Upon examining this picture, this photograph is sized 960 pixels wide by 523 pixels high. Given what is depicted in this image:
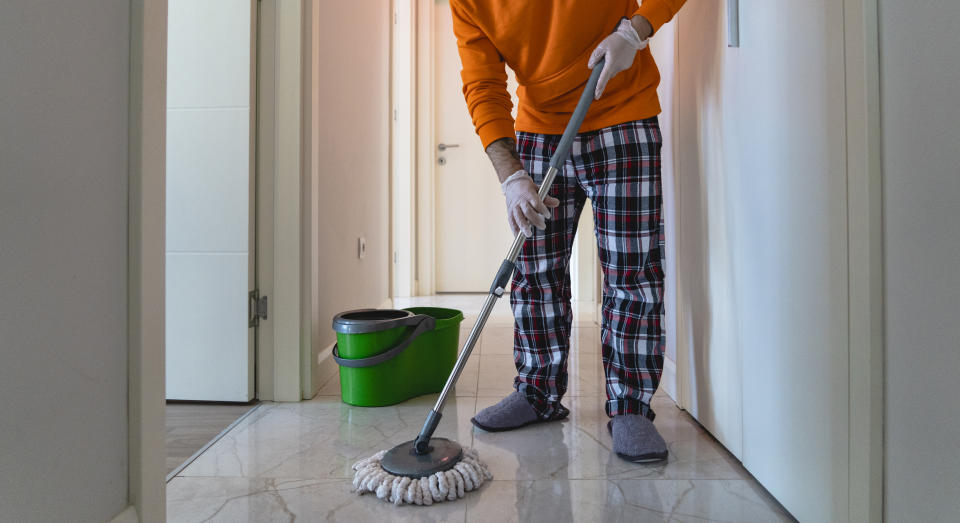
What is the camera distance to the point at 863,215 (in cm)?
64

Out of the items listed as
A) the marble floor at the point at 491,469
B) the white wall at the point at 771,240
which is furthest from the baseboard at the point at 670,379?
the white wall at the point at 771,240

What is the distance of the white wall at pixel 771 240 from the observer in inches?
28.1

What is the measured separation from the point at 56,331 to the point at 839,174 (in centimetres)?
89

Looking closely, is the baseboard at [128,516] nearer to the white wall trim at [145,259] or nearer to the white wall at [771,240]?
the white wall trim at [145,259]

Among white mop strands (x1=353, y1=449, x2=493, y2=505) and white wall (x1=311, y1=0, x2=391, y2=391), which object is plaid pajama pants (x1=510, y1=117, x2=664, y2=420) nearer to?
white mop strands (x1=353, y1=449, x2=493, y2=505)

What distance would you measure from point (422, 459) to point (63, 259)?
62 centimetres

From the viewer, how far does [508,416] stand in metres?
1.28

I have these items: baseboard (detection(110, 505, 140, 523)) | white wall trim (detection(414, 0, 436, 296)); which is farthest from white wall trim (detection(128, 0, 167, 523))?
white wall trim (detection(414, 0, 436, 296))

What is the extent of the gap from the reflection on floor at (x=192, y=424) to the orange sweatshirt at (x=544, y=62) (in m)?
0.90

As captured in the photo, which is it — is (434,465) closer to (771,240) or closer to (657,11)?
(771,240)

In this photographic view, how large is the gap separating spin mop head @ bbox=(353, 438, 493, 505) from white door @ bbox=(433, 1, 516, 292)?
119 inches

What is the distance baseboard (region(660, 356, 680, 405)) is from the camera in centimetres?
146

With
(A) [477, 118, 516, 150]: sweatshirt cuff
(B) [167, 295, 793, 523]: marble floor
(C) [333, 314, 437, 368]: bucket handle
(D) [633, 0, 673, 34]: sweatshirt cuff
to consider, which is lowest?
(B) [167, 295, 793, 523]: marble floor

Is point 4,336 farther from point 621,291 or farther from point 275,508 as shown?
point 621,291
